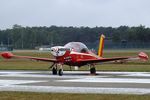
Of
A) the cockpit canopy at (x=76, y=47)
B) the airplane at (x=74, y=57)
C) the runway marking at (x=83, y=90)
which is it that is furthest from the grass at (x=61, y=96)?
the cockpit canopy at (x=76, y=47)

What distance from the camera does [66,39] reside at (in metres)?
180

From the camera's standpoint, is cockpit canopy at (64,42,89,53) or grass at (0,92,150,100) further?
cockpit canopy at (64,42,89,53)

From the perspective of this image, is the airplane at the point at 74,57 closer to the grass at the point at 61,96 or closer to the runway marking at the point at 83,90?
the runway marking at the point at 83,90

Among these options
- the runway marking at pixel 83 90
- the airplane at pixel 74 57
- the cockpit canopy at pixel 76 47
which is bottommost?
the runway marking at pixel 83 90

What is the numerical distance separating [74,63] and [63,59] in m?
1.10

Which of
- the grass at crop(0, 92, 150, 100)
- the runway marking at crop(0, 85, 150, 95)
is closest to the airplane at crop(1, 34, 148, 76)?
the runway marking at crop(0, 85, 150, 95)

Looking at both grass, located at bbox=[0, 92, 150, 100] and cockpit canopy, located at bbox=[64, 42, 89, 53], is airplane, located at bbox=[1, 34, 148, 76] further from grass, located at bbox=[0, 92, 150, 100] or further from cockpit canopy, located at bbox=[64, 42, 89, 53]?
grass, located at bbox=[0, 92, 150, 100]

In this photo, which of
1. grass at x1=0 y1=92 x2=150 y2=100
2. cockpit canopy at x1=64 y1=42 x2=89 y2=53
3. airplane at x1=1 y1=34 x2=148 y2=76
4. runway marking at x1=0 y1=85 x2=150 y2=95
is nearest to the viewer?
grass at x1=0 y1=92 x2=150 y2=100

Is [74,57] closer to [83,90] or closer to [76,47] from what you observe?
[76,47]

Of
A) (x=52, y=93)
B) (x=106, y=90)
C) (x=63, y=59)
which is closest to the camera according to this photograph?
(x=52, y=93)

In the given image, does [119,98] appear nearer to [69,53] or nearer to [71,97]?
[71,97]

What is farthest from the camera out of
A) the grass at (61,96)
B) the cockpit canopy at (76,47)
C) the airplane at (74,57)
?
the cockpit canopy at (76,47)

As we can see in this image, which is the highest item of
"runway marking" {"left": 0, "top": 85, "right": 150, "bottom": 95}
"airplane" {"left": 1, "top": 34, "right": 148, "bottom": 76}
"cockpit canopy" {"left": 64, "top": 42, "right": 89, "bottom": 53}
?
"cockpit canopy" {"left": 64, "top": 42, "right": 89, "bottom": 53}

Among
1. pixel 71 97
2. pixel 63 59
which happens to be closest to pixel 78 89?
pixel 71 97
